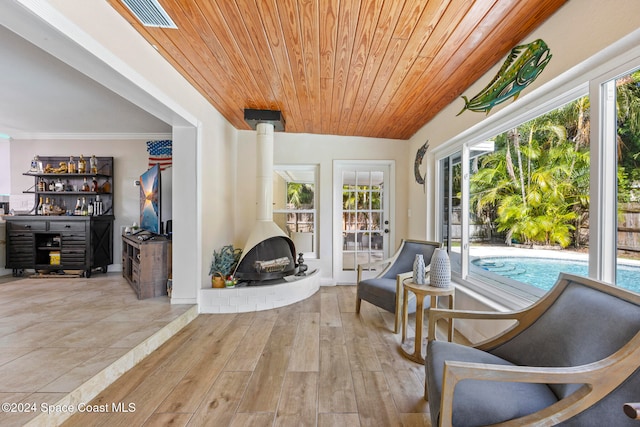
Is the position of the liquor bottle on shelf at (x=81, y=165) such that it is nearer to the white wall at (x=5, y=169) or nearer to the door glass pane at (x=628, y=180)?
the white wall at (x=5, y=169)

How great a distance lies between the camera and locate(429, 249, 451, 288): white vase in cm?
216

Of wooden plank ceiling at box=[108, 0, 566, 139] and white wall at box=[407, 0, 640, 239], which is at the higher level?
wooden plank ceiling at box=[108, 0, 566, 139]

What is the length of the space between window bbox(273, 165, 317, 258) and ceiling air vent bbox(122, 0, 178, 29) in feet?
8.77


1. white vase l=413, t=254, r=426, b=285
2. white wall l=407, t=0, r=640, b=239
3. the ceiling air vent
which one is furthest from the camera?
white vase l=413, t=254, r=426, b=285

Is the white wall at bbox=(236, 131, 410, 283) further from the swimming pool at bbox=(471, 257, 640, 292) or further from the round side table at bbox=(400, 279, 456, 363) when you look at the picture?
the round side table at bbox=(400, 279, 456, 363)

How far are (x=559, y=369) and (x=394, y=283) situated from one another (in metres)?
1.90

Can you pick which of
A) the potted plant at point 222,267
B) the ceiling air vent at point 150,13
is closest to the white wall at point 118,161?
the potted plant at point 222,267

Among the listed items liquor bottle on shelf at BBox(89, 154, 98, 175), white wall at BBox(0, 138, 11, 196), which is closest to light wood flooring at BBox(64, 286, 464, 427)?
liquor bottle on shelf at BBox(89, 154, 98, 175)

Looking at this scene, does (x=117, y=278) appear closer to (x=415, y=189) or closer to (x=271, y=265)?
(x=271, y=265)

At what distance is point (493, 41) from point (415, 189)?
2283 millimetres

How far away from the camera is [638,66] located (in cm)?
126

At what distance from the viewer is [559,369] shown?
96 cm

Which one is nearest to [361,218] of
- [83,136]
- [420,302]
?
[420,302]

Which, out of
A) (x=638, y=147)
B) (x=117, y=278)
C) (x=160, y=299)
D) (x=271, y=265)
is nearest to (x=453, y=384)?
(x=638, y=147)
